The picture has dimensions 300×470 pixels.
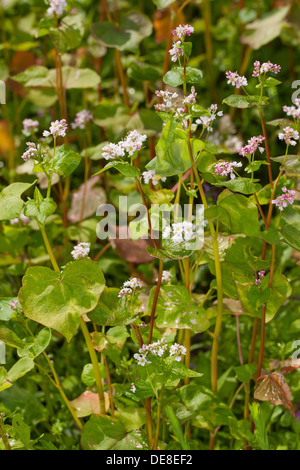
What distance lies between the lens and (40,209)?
845mm

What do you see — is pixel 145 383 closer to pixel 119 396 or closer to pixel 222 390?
pixel 119 396

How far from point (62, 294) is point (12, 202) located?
0.53ft

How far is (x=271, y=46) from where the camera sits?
6.96 feet

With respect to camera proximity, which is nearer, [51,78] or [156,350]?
[156,350]

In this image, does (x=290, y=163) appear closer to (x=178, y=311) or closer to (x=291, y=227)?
(x=291, y=227)

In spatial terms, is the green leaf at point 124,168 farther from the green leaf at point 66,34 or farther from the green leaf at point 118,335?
the green leaf at point 66,34

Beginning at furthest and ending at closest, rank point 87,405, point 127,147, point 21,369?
1. point 87,405
2. point 21,369
3. point 127,147

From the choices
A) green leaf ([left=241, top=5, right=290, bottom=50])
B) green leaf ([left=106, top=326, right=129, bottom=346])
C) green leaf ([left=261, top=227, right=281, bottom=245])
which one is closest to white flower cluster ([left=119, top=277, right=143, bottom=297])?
green leaf ([left=106, top=326, right=129, bottom=346])

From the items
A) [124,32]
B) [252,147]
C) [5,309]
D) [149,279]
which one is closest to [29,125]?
[124,32]

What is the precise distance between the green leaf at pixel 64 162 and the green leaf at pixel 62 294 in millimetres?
144

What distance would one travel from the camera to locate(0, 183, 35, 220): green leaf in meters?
0.85

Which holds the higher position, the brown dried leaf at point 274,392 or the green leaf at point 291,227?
the green leaf at point 291,227

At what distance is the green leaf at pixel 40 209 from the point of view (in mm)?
838

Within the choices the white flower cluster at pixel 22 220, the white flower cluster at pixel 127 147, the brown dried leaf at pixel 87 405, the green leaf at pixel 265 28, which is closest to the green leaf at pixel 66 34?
the white flower cluster at pixel 22 220
